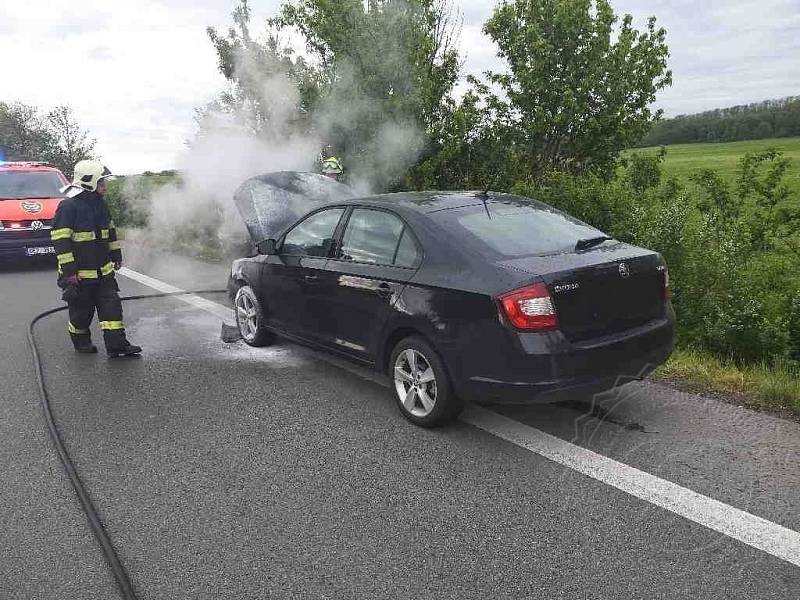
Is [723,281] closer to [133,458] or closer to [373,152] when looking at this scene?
[133,458]

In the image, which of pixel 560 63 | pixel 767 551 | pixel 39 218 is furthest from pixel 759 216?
pixel 39 218

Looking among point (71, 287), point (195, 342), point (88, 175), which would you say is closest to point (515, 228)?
point (195, 342)

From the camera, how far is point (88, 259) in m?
6.06

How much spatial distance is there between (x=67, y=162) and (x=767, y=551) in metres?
30.0

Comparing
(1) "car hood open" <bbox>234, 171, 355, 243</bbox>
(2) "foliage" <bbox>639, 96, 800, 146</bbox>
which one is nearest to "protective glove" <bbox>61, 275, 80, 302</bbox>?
(1) "car hood open" <bbox>234, 171, 355, 243</bbox>

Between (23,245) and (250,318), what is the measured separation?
23.1 feet

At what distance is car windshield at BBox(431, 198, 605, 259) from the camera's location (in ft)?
13.5

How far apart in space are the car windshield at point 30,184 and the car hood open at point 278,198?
5.44m

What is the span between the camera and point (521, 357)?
3.65 meters

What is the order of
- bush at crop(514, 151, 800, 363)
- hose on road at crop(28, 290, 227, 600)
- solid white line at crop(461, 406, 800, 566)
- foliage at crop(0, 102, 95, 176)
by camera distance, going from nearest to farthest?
hose on road at crop(28, 290, 227, 600)
solid white line at crop(461, 406, 800, 566)
bush at crop(514, 151, 800, 363)
foliage at crop(0, 102, 95, 176)

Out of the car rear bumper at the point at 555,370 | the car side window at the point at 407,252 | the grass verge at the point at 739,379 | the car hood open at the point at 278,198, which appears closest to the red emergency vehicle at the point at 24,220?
the car hood open at the point at 278,198

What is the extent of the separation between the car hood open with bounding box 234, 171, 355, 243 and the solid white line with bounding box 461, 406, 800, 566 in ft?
14.4

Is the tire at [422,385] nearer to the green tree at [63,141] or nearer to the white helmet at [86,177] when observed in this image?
the white helmet at [86,177]

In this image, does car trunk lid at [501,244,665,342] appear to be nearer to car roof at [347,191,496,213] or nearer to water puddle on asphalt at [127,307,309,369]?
car roof at [347,191,496,213]
